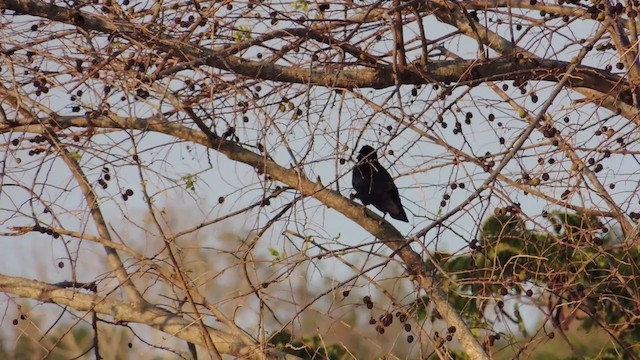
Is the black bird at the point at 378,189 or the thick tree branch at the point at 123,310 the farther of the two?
the black bird at the point at 378,189

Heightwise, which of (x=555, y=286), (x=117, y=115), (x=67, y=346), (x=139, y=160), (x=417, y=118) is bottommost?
(x=555, y=286)

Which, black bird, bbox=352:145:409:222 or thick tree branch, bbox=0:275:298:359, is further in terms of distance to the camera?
black bird, bbox=352:145:409:222

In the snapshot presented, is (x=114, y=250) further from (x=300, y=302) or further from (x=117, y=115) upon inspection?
(x=300, y=302)

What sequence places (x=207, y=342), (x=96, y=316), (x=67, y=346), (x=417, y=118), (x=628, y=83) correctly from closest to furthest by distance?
(x=417, y=118), (x=207, y=342), (x=628, y=83), (x=96, y=316), (x=67, y=346)

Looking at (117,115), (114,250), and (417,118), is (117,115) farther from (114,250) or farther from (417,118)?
(417,118)

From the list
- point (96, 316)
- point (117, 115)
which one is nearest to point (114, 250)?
point (96, 316)

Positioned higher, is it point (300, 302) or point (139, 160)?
point (139, 160)

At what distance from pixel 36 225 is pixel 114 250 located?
0.58 m

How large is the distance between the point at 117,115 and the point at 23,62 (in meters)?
0.56

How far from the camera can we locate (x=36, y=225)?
4.44m

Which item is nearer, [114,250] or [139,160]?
[139,160]

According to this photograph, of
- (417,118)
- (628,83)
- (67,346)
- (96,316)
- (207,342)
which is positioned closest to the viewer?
(417,118)

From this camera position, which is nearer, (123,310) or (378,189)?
(123,310)

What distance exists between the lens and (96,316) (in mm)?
4863
